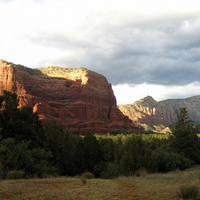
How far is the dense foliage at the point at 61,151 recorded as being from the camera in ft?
66.7

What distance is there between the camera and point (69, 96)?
491ft

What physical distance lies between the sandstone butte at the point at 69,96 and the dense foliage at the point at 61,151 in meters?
79.7

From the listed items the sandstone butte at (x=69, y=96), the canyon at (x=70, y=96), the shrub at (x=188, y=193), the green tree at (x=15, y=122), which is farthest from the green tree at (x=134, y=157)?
the canyon at (x=70, y=96)

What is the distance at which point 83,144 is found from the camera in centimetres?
3616

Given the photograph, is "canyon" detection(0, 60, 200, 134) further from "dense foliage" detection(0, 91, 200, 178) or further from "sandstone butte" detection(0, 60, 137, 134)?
"dense foliage" detection(0, 91, 200, 178)

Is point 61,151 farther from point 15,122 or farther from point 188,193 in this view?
point 188,193

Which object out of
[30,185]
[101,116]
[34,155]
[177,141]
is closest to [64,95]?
[101,116]

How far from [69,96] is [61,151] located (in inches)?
4676

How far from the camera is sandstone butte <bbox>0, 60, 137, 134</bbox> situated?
127m

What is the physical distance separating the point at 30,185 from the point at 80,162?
21046 mm

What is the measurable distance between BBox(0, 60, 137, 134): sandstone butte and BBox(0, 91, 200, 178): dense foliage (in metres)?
79.7

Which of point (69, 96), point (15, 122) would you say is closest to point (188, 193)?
point (15, 122)

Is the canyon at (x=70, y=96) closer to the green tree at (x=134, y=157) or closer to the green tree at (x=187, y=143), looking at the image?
the green tree at (x=187, y=143)

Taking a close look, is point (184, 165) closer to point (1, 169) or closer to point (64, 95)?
point (1, 169)
